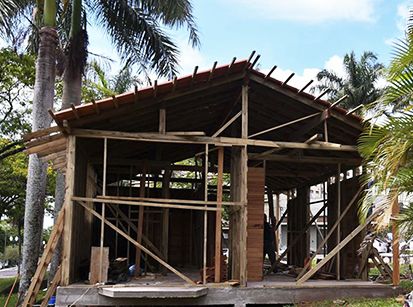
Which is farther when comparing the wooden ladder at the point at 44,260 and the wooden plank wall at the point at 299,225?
the wooden plank wall at the point at 299,225

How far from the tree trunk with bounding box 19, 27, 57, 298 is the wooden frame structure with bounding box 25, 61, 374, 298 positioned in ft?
2.93

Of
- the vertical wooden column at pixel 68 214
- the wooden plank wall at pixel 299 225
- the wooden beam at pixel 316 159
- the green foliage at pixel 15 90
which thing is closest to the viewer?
the vertical wooden column at pixel 68 214

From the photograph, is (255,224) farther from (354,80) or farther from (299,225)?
(354,80)

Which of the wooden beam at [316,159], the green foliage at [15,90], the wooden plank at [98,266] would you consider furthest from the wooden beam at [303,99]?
the green foliage at [15,90]

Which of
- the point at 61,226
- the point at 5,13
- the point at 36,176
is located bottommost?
the point at 61,226

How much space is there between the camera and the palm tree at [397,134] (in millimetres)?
6469

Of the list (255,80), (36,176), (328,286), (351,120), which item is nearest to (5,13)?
(36,176)

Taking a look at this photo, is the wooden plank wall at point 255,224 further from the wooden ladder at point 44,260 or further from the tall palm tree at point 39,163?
the tall palm tree at point 39,163

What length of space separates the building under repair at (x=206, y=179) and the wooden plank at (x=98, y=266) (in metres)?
0.02

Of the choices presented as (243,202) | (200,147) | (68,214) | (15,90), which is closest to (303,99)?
(243,202)

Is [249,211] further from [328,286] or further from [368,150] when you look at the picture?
[368,150]

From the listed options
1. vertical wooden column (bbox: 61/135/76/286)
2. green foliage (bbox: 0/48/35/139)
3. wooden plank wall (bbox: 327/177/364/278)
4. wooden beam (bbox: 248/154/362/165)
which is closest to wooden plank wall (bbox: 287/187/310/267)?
wooden plank wall (bbox: 327/177/364/278)

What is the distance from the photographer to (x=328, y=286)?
998 cm

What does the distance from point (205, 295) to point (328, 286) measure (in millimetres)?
2643
